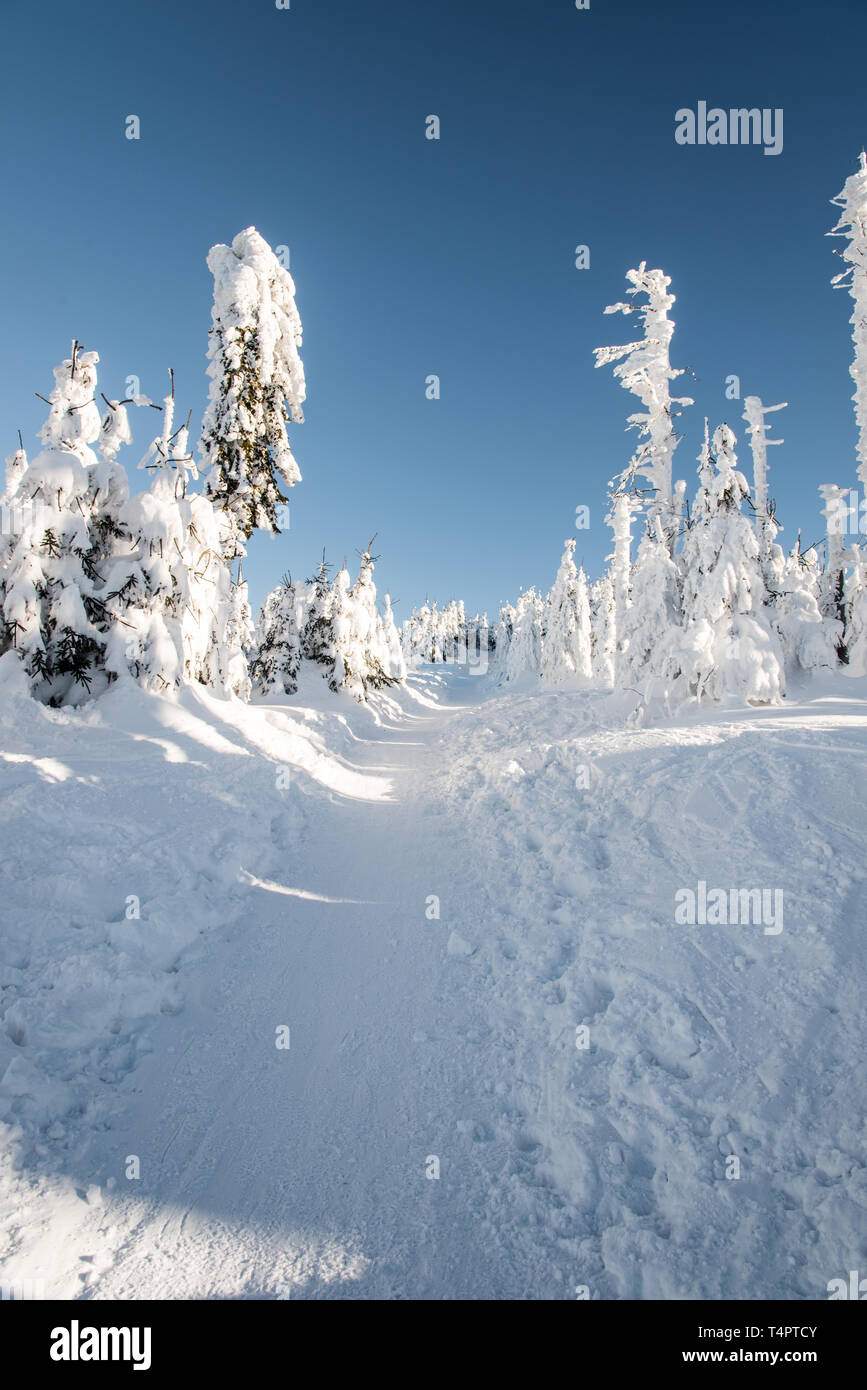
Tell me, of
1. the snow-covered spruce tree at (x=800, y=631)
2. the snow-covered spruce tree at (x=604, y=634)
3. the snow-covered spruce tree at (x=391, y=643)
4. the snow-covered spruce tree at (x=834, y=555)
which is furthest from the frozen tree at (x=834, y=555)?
the snow-covered spruce tree at (x=391, y=643)

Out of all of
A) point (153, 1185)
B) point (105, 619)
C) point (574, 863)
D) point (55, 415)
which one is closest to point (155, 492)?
point (55, 415)

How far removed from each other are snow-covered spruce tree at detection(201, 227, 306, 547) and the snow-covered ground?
33.1 feet

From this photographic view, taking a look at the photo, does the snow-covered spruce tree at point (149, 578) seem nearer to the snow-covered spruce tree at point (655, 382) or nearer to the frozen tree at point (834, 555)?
the snow-covered spruce tree at point (655, 382)

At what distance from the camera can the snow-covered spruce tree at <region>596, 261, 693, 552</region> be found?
56.0 ft

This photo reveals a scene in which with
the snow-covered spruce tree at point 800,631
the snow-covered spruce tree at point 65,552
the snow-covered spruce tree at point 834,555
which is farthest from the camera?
the snow-covered spruce tree at point 834,555

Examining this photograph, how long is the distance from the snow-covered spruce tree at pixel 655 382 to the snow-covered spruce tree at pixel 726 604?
1169 millimetres

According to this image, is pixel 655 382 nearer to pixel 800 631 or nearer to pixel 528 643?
pixel 800 631

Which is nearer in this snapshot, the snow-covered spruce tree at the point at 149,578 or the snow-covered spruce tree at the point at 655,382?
the snow-covered spruce tree at the point at 149,578

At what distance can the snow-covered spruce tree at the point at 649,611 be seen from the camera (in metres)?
17.5

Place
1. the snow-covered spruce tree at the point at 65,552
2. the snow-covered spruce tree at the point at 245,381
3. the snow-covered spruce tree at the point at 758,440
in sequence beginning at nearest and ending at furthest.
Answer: the snow-covered spruce tree at the point at 65,552 → the snow-covered spruce tree at the point at 245,381 → the snow-covered spruce tree at the point at 758,440

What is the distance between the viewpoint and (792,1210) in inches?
115
